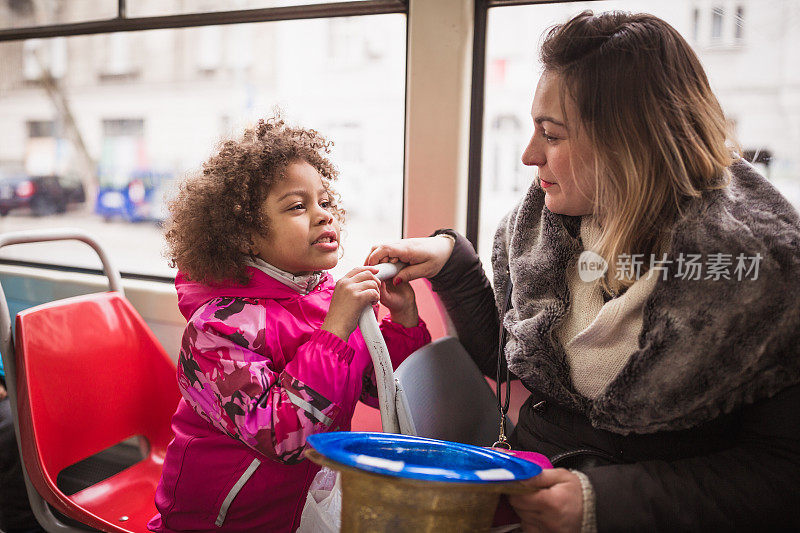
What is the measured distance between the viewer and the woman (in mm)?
970

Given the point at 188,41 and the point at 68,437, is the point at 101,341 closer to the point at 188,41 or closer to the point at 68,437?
the point at 68,437

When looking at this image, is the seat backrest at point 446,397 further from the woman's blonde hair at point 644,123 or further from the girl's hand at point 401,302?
the woman's blonde hair at point 644,123

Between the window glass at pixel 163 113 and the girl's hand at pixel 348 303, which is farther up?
the window glass at pixel 163 113

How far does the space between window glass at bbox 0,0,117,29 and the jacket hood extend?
148 cm

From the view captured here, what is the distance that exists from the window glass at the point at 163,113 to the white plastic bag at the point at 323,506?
77 centimetres

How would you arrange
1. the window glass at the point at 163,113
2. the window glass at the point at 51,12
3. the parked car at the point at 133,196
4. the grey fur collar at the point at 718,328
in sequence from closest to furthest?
the grey fur collar at the point at 718,328 → the window glass at the point at 163,113 → the window glass at the point at 51,12 → the parked car at the point at 133,196

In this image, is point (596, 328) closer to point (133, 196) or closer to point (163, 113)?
point (163, 113)

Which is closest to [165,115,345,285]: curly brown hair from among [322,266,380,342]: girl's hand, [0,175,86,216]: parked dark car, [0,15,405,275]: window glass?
[0,15,405,275]: window glass

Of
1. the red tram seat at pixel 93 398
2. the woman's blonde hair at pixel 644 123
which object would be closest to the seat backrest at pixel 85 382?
the red tram seat at pixel 93 398

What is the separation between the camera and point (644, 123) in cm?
104

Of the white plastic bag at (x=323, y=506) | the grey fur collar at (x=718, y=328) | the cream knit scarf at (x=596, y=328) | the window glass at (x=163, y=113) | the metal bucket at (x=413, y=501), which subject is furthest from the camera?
the window glass at (x=163, y=113)

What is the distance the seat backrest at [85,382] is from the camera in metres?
1.52

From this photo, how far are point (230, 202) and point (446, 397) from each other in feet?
2.11

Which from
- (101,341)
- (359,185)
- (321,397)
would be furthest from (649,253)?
(101,341)
